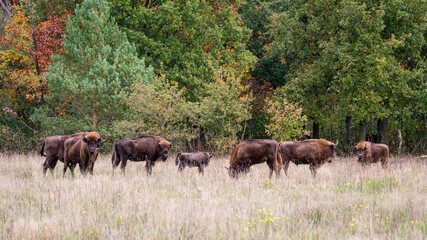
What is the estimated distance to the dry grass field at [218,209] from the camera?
266 inches

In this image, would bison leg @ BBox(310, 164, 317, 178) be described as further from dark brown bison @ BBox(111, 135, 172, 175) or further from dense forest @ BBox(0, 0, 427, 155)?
dense forest @ BBox(0, 0, 427, 155)

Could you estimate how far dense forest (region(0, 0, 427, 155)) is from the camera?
21828 mm

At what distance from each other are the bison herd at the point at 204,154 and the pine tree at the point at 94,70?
6529 mm

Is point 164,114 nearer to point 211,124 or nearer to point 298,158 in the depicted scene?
point 211,124

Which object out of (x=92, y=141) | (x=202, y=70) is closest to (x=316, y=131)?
(x=202, y=70)

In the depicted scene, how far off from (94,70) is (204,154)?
29.4 ft

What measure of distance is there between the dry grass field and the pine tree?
920cm

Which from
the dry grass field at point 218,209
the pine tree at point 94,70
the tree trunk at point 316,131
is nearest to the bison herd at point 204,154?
the dry grass field at point 218,209

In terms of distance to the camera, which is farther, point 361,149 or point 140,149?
point 361,149

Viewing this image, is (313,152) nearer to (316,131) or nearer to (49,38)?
(316,131)

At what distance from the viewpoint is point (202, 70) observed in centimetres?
2762

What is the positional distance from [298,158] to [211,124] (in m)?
8.82

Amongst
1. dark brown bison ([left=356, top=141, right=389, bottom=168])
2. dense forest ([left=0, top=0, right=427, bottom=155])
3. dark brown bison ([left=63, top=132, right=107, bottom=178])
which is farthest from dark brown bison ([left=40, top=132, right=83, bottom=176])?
dark brown bison ([left=356, top=141, right=389, bottom=168])

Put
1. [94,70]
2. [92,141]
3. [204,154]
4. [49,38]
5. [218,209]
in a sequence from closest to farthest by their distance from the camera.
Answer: [218,209]
[92,141]
[204,154]
[94,70]
[49,38]
